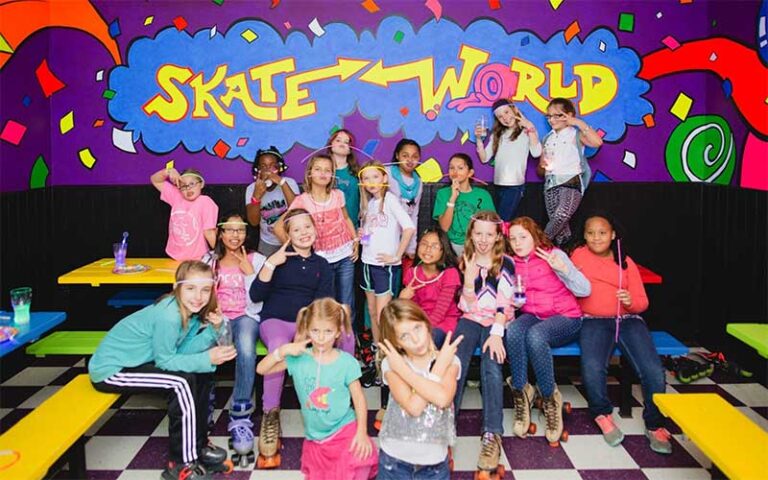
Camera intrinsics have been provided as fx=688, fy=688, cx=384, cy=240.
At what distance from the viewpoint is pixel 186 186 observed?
4.54m

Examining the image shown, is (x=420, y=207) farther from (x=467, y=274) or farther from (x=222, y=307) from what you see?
(x=222, y=307)

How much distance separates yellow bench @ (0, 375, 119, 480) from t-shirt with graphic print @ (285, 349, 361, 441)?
36.6 inches

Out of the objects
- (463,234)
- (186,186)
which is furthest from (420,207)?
(186,186)

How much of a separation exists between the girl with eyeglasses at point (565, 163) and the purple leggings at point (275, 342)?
2014 millimetres

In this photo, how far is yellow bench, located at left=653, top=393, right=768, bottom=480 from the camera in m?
2.62

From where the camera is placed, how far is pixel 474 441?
139 inches

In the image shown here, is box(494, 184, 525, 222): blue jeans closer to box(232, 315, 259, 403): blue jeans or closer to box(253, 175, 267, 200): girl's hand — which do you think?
box(253, 175, 267, 200): girl's hand

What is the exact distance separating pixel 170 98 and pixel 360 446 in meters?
3.39

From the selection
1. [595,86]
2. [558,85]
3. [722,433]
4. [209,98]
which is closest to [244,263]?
[209,98]

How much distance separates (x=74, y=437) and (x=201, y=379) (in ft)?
2.10

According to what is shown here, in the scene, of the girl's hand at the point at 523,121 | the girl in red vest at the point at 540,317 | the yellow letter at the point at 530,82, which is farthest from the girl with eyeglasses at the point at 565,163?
the girl in red vest at the point at 540,317

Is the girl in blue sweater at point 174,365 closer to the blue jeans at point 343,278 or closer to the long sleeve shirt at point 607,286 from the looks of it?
the blue jeans at point 343,278

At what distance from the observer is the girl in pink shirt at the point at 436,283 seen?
3912 mm

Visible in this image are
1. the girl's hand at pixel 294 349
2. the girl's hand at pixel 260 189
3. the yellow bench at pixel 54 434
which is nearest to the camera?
the yellow bench at pixel 54 434
